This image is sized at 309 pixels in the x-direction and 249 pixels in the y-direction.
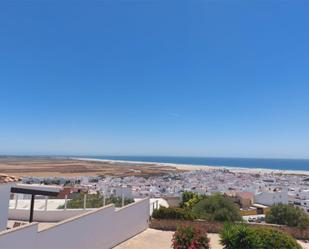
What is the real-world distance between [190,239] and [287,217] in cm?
1155

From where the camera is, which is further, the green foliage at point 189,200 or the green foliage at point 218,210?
the green foliage at point 189,200

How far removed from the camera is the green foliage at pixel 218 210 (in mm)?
16578

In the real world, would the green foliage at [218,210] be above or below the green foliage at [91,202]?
below

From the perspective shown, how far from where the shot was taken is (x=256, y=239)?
27.2ft

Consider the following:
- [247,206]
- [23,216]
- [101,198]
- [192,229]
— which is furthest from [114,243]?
[247,206]

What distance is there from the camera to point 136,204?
483 inches

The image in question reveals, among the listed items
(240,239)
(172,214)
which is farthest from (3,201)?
(172,214)

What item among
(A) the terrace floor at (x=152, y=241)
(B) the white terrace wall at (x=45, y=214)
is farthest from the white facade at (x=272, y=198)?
Answer: (B) the white terrace wall at (x=45, y=214)

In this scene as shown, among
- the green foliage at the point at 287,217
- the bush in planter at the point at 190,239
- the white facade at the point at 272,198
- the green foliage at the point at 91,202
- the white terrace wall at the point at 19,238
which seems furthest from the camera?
the white facade at the point at 272,198

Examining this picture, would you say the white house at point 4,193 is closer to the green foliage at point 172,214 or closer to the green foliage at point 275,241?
the green foliage at point 275,241

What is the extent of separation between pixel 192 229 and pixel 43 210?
289 inches

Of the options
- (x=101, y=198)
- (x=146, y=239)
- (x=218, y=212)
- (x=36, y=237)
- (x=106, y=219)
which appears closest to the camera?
(x=36, y=237)

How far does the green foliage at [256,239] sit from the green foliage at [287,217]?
408 inches

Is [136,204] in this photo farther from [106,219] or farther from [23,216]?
[23,216]
